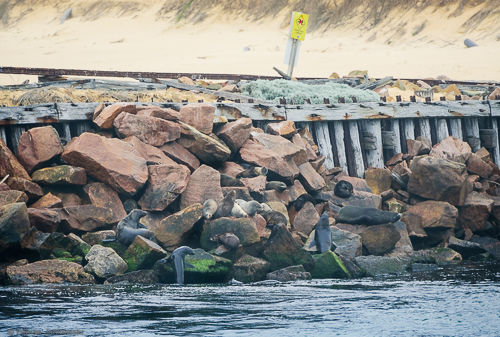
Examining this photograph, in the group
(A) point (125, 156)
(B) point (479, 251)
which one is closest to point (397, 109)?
(B) point (479, 251)

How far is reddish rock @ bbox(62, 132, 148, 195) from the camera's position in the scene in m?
10.5

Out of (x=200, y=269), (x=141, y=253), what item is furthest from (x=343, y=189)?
(x=141, y=253)

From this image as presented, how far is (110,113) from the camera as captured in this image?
38.2 feet

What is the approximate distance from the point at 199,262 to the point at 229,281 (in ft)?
1.55

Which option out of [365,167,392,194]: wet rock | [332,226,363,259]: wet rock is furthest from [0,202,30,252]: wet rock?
[365,167,392,194]: wet rock

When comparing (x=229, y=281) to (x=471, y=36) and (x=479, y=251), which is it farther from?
(x=471, y=36)

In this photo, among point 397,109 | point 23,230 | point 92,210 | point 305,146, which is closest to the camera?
point 23,230

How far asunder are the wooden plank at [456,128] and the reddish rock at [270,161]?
495cm

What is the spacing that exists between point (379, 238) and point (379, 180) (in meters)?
2.73

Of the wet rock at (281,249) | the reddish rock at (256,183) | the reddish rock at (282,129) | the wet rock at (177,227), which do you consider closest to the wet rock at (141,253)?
the wet rock at (177,227)

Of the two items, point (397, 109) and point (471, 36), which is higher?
point (471, 36)

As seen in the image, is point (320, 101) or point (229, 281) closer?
point (229, 281)

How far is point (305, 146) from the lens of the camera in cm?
1327

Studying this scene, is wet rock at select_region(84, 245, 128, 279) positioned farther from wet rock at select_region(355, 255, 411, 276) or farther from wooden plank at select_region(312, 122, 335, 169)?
wooden plank at select_region(312, 122, 335, 169)
